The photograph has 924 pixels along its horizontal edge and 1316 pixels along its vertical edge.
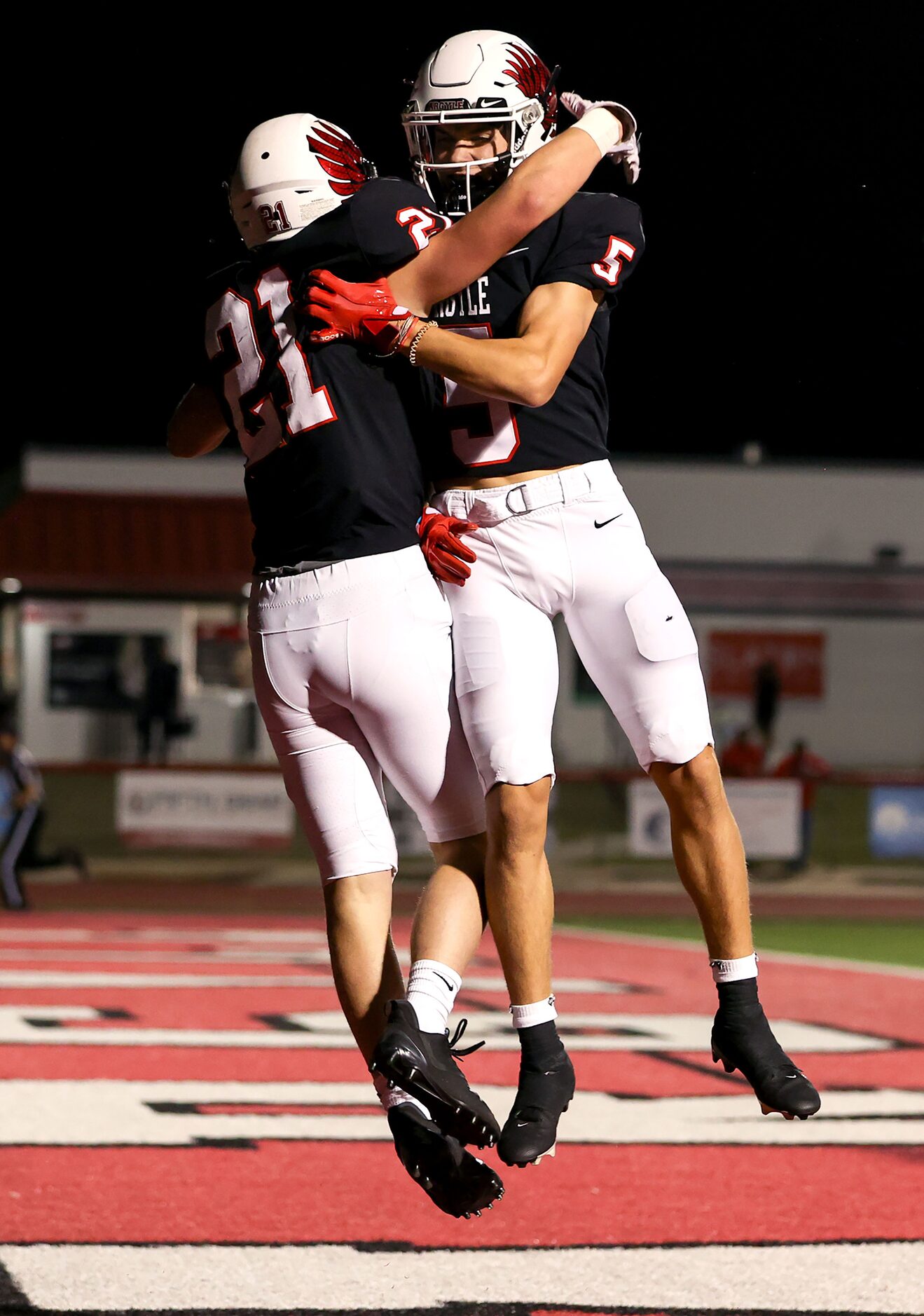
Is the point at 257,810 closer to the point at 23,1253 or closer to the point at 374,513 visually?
the point at 23,1253

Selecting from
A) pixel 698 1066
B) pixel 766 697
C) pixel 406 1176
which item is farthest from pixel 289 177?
pixel 766 697

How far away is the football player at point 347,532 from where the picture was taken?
331 centimetres

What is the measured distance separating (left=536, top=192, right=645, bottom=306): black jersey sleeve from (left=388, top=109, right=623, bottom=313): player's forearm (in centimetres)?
14

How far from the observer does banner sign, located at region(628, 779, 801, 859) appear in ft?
56.4

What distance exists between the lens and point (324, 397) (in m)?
3.38

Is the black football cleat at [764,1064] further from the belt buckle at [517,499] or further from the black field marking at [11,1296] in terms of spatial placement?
the black field marking at [11,1296]

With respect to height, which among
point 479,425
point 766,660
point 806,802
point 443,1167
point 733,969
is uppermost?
point 479,425

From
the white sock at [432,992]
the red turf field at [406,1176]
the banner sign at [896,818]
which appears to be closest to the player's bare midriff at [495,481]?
the white sock at [432,992]

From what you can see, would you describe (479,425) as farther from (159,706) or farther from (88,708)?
(88,708)

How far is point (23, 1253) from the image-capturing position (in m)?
6.42

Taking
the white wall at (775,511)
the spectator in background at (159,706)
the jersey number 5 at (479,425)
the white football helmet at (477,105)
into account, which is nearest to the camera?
the white football helmet at (477,105)

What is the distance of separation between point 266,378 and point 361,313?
0.26 metres

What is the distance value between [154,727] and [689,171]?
718 inches

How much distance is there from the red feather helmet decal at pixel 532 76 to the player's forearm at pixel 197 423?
0.85 m
